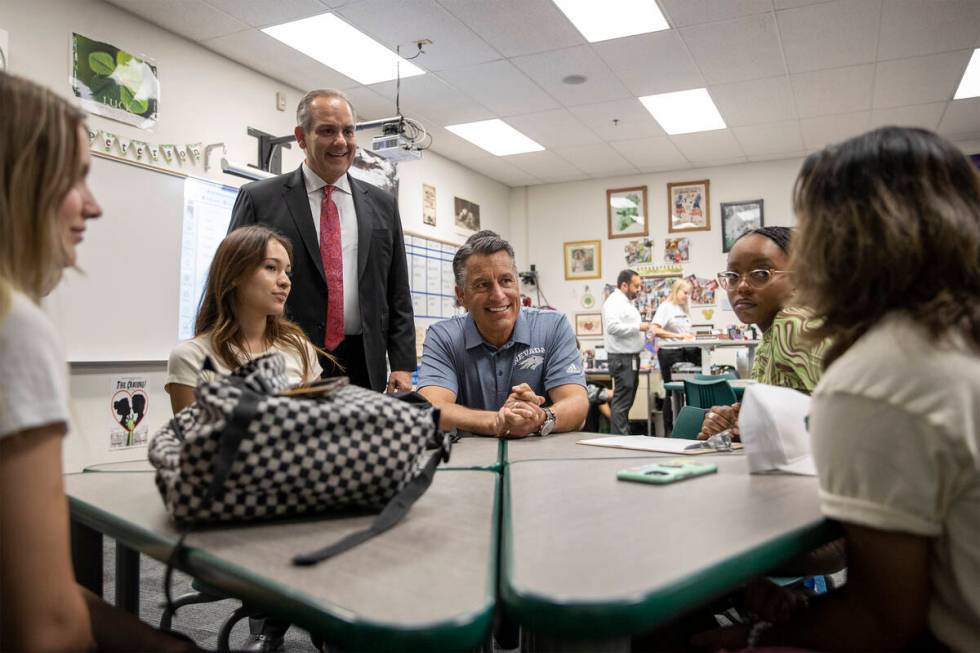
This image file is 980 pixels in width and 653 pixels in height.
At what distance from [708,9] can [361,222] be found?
2.66m

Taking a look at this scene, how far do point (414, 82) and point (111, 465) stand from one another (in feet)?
13.4

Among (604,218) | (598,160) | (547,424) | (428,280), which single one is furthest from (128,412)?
(604,218)

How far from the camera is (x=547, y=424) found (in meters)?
1.78

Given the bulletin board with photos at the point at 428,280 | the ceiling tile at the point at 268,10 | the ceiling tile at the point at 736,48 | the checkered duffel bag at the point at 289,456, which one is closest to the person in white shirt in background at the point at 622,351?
the bulletin board with photos at the point at 428,280

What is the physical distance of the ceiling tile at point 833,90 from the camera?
16.3 feet

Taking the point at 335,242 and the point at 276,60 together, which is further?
the point at 276,60

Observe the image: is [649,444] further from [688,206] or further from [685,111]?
[688,206]

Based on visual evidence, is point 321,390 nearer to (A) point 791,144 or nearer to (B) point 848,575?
(B) point 848,575

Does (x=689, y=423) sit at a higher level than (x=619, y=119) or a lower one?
lower

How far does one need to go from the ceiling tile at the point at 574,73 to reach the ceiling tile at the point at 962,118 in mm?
2741

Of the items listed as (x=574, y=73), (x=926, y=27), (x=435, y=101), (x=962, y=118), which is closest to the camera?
(x=926, y=27)

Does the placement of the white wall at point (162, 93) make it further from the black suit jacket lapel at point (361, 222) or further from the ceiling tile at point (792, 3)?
the ceiling tile at point (792, 3)

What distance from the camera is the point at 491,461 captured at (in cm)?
132

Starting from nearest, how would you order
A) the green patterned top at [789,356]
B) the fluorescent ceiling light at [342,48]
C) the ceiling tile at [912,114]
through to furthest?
the green patterned top at [789,356]
the fluorescent ceiling light at [342,48]
the ceiling tile at [912,114]
